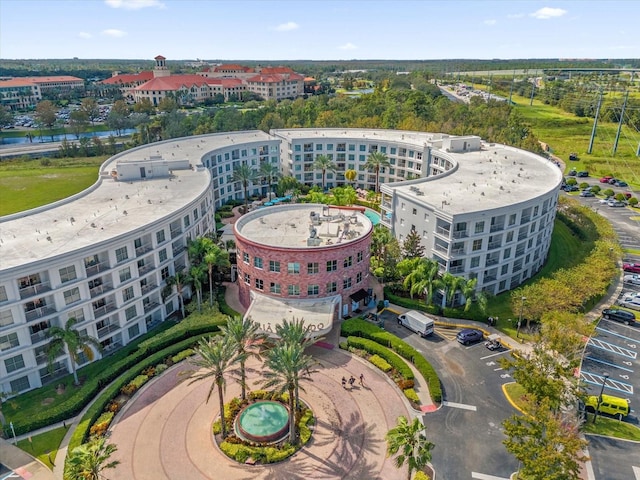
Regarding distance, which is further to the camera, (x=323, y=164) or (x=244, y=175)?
(x=323, y=164)

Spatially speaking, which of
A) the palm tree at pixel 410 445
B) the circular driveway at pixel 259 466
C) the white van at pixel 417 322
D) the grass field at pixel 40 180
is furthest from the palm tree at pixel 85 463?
the grass field at pixel 40 180

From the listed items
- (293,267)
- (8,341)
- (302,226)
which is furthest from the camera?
(302,226)

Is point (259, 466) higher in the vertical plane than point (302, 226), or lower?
lower

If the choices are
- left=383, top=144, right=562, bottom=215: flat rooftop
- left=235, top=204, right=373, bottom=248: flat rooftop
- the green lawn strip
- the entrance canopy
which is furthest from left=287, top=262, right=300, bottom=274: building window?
the green lawn strip

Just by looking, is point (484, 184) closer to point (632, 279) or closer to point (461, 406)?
point (632, 279)

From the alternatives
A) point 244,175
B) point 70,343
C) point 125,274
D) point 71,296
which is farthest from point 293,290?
point 244,175

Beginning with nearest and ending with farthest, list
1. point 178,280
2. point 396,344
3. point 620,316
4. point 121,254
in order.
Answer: point 121,254 < point 396,344 < point 178,280 < point 620,316

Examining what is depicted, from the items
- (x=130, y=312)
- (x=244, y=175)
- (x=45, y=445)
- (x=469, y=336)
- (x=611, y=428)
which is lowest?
(x=45, y=445)
